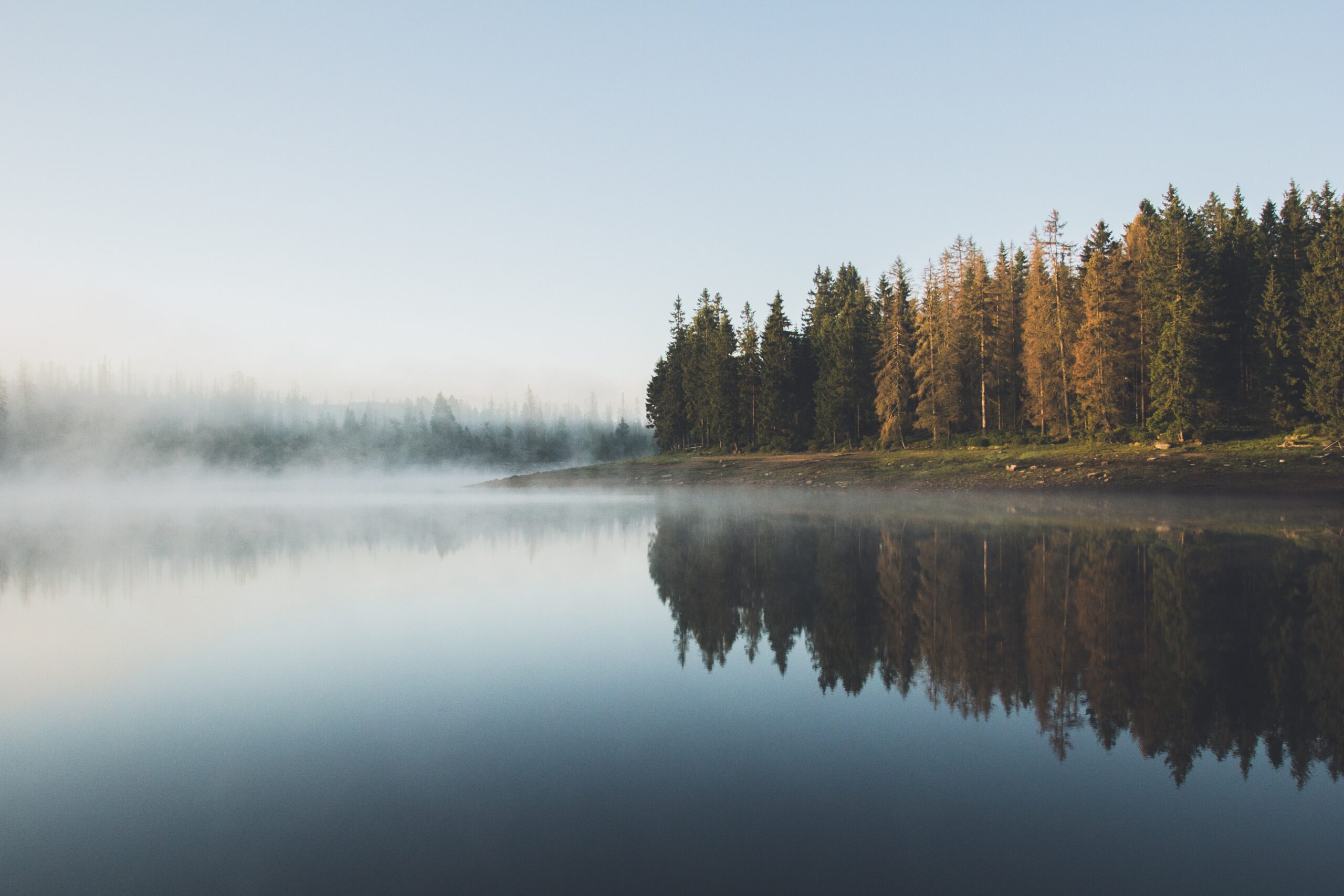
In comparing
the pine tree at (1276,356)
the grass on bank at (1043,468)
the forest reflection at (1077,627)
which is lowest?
the forest reflection at (1077,627)

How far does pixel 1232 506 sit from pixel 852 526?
15705mm

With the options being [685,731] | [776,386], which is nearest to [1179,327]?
[776,386]

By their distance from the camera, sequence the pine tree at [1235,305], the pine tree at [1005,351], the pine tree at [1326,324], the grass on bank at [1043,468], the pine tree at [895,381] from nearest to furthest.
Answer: the grass on bank at [1043,468]
the pine tree at [1326,324]
the pine tree at [1235,305]
the pine tree at [1005,351]
the pine tree at [895,381]

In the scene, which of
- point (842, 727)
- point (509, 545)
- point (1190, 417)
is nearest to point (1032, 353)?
point (1190, 417)

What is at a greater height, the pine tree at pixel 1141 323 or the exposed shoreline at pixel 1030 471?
the pine tree at pixel 1141 323

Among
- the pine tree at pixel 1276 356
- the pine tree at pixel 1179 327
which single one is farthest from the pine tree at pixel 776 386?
the pine tree at pixel 1276 356

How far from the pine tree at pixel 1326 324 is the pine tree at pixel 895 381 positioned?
79.0ft

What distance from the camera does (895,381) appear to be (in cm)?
5912

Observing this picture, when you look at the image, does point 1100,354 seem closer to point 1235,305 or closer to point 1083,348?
point 1083,348

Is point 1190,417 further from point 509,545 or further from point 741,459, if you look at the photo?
point 509,545

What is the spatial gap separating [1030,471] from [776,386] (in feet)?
101

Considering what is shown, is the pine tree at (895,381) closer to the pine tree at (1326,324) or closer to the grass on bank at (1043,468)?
the grass on bank at (1043,468)

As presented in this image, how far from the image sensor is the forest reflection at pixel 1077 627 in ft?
23.8

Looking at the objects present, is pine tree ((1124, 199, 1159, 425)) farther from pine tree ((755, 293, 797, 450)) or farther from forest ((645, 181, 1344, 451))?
pine tree ((755, 293, 797, 450))
